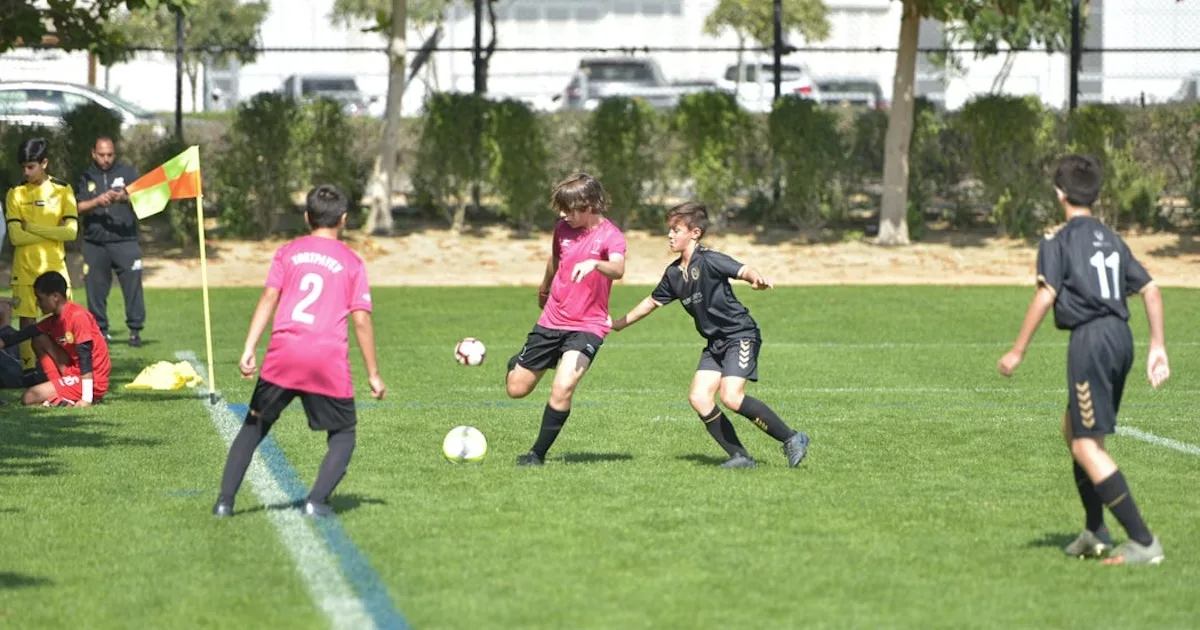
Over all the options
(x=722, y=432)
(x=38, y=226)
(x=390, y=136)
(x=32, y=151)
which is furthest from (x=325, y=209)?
(x=390, y=136)

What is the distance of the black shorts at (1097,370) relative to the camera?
7.28 m

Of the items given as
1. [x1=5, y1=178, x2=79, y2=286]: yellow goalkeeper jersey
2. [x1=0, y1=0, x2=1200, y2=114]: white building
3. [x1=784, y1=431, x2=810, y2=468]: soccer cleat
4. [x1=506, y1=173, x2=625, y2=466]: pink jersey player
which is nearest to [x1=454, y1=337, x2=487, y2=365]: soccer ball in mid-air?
[x1=506, y1=173, x2=625, y2=466]: pink jersey player

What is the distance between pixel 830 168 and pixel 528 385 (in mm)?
17806

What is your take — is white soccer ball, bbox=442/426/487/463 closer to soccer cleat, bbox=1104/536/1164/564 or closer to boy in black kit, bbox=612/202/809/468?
boy in black kit, bbox=612/202/809/468

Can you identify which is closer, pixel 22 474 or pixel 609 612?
pixel 609 612

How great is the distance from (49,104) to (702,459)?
→ 20.2m

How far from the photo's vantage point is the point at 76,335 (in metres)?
12.6

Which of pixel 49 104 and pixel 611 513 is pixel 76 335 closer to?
pixel 611 513

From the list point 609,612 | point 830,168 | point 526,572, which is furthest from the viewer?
point 830,168

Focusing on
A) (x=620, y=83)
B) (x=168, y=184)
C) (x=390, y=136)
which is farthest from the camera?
(x=620, y=83)

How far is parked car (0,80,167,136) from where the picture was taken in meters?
25.5

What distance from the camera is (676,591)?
6.91 m

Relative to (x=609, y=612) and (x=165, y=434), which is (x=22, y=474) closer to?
(x=165, y=434)

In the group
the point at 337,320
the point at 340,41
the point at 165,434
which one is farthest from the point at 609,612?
the point at 340,41
